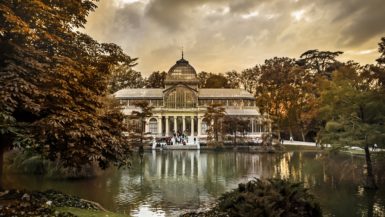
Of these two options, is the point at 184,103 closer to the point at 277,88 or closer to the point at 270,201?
the point at 277,88

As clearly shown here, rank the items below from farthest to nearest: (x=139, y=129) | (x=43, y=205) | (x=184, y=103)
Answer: (x=184, y=103) < (x=139, y=129) < (x=43, y=205)

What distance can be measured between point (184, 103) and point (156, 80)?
2028cm

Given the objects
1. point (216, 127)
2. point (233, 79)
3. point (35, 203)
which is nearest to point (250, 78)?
point (233, 79)

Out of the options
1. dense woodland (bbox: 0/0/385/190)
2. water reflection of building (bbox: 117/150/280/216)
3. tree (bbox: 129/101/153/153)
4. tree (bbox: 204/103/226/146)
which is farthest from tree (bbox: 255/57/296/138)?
dense woodland (bbox: 0/0/385/190)

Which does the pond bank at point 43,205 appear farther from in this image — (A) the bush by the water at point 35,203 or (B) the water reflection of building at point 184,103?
(B) the water reflection of building at point 184,103

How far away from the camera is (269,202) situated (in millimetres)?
9344

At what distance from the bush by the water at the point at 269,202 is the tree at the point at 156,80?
6731 cm

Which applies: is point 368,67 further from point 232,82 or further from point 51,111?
point 232,82

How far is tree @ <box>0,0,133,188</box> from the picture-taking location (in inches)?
309

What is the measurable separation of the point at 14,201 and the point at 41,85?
2813 millimetres

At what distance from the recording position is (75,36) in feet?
34.2

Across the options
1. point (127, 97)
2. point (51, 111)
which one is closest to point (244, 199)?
point (51, 111)

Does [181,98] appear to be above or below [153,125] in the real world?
above

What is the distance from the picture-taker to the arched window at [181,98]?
58.5 metres
